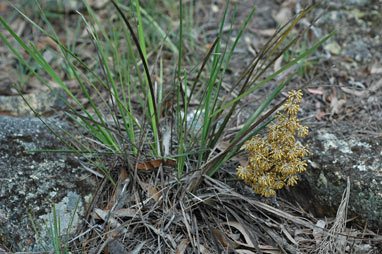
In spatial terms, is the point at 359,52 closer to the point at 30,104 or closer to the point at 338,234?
the point at 338,234

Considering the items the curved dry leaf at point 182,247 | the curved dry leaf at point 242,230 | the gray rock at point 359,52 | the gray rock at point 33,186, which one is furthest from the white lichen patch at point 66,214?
the gray rock at point 359,52

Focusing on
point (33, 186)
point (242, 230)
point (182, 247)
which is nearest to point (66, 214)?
point (33, 186)

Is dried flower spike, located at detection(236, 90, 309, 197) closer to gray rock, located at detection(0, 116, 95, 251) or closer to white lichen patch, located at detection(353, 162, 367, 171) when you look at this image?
white lichen patch, located at detection(353, 162, 367, 171)

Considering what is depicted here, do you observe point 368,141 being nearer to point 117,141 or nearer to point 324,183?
point 324,183

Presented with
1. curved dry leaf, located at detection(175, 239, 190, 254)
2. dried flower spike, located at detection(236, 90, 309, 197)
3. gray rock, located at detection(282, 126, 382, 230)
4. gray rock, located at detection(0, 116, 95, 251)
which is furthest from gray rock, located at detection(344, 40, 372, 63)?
gray rock, located at detection(0, 116, 95, 251)

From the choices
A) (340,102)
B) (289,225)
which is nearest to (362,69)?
(340,102)

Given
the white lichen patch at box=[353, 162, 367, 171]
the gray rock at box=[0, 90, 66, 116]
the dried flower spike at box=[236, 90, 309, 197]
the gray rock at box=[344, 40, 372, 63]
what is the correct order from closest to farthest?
the dried flower spike at box=[236, 90, 309, 197], the white lichen patch at box=[353, 162, 367, 171], the gray rock at box=[0, 90, 66, 116], the gray rock at box=[344, 40, 372, 63]

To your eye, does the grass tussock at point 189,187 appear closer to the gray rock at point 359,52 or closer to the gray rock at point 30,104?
the gray rock at point 30,104
